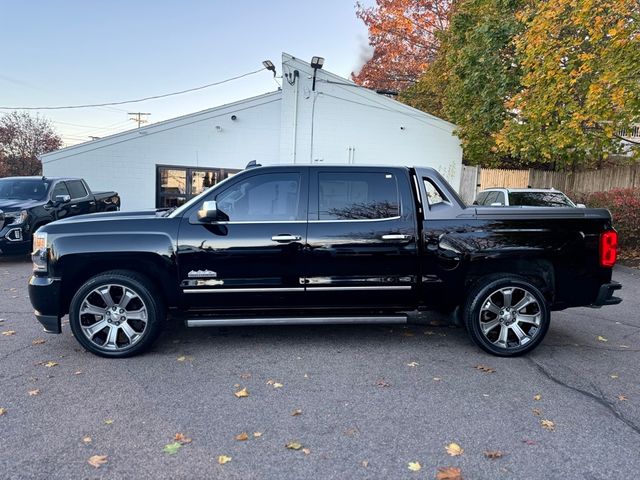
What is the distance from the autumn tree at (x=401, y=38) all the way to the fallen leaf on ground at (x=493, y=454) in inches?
951

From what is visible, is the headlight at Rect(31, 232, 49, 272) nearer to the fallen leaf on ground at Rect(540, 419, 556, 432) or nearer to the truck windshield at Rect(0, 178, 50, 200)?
the fallen leaf on ground at Rect(540, 419, 556, 432)

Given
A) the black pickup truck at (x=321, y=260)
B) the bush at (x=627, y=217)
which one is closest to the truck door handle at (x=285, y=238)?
the black pickup truck at (x=321, y=260)

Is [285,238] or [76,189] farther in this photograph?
[76,189]

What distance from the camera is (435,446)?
3.04 m

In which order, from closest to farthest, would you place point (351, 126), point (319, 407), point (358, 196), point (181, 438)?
point (181, 438) → point (319, 407) → point (358, 196) → point (351, 126)

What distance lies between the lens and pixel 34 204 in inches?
387

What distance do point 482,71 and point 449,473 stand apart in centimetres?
1493

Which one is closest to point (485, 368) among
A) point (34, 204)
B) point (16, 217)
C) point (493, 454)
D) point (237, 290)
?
point (493, 454)

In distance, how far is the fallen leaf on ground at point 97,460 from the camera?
9.14 ft

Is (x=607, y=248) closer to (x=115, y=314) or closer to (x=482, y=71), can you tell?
(x=115, y=314)

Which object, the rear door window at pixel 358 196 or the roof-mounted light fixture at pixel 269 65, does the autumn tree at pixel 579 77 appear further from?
the roof-mounted light fixture at pixel 269 65

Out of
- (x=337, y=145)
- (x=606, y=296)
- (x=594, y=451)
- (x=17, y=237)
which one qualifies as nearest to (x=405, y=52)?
(x=337, y=145)

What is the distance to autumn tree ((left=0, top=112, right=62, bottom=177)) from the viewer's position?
1056 inches

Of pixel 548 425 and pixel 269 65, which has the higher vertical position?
pixel 269 65
